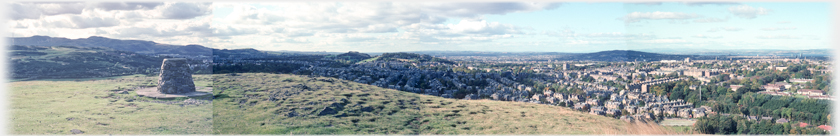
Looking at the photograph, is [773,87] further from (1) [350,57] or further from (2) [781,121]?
(1) [350,57]

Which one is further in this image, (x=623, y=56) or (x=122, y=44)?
(x=623, y=56)

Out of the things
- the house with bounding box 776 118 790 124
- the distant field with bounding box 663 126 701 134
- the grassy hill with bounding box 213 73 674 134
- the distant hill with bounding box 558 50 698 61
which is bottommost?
the distant field with bounding box 663 126 701 134

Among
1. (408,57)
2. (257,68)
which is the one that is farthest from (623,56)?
(257,68)

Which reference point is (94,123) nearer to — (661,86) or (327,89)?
(327,89)

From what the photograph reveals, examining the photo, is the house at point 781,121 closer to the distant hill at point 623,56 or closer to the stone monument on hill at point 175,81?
the distant hill at point 623,56

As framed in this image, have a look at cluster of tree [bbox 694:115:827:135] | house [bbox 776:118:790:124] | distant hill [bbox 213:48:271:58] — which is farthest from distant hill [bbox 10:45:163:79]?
house [bbox 776:118:790:124]

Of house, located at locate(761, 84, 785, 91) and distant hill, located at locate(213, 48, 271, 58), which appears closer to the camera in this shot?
distant hill, located at locate(213, 48, 271, 58)

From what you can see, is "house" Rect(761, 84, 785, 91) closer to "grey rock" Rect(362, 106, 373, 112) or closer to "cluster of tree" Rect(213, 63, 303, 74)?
"grey rock" Rect(362, 106, 373, 112)
